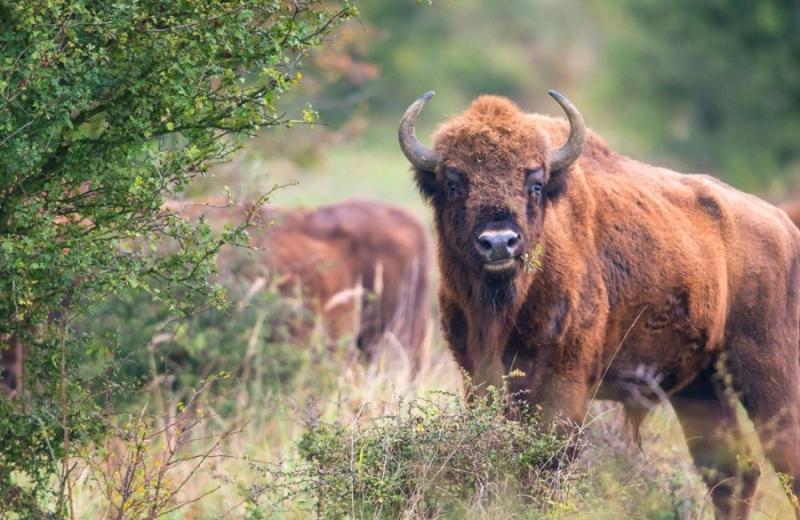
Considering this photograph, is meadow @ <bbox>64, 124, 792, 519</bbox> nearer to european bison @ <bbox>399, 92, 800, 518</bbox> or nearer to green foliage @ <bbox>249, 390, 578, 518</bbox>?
green foliage @ <bbox>249, 390, 578, 518</bbox>

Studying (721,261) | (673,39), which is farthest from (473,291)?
(673,39)

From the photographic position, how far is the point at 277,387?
9844 mm

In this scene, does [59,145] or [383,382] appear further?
[383,382]

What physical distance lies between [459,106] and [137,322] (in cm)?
3735

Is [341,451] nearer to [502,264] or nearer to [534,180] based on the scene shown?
[502,264]

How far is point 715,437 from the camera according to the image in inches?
→ 299

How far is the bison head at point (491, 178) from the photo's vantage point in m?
6.53

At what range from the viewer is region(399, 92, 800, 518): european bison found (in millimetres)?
6605

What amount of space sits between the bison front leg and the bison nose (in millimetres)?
1928

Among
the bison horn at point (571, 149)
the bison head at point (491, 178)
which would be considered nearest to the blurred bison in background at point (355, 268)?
the bison head at point (491, 178)

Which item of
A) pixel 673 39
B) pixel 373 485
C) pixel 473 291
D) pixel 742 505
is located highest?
pixel 673 39

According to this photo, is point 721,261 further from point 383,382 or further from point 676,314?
point 383,382

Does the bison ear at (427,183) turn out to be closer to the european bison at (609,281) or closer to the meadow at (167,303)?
the european bison at (609,281)

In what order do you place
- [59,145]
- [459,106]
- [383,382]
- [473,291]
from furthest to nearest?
[459,106], [383,382], [473,291], [59,145]
